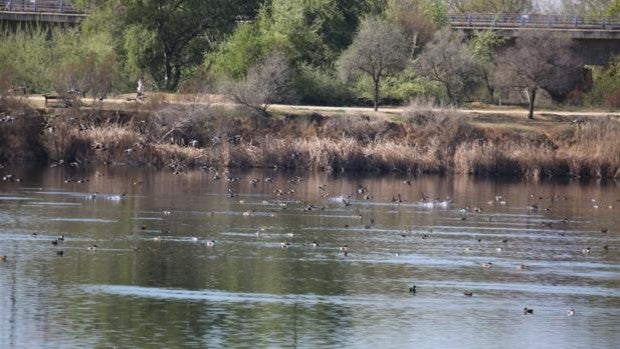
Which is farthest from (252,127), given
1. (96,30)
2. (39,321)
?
(39,321)

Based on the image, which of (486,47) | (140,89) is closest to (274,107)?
(140,89)

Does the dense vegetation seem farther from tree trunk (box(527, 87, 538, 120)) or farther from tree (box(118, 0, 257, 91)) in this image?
tree trunk (box(527, 87, 538, 120))

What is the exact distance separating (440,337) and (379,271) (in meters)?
10.9

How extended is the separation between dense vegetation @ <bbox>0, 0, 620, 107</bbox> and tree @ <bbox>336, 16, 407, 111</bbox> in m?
0.09

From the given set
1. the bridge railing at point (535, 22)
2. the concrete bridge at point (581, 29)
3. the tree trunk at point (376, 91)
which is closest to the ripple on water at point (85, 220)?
the tree trunk at point (376, 91)

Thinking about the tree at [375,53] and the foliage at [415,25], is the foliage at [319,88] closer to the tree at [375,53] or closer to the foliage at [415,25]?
the tree at [375,53]

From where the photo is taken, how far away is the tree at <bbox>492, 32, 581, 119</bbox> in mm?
97625

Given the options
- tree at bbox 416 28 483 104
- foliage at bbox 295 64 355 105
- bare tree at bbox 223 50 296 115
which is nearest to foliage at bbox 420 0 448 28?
tree at bbox 416 28 483 104

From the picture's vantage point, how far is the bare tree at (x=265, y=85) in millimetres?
94625

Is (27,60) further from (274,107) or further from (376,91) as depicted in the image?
(376,91)

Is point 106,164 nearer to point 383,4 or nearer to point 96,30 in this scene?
point 96,30

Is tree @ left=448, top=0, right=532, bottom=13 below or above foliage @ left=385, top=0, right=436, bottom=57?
above

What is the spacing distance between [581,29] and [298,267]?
225 feet

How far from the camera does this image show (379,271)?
4806 centimetres
